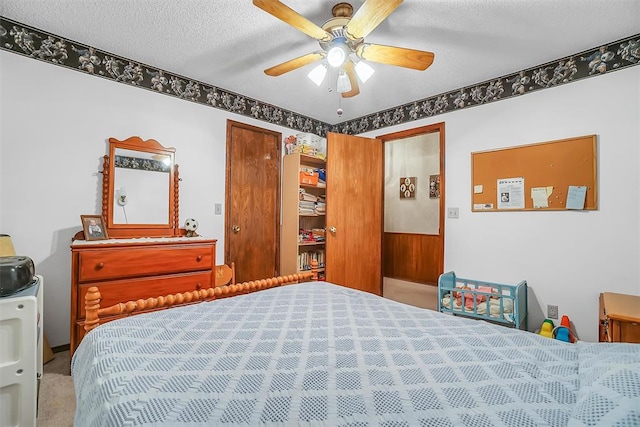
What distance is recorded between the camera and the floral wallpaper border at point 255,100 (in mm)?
2248

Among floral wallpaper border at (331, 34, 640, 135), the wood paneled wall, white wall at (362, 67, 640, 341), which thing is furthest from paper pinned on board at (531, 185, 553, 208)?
the wood paneled wall

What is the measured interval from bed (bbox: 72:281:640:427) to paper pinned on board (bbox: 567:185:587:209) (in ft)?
6.16

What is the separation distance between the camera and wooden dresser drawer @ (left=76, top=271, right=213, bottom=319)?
2.11 meters

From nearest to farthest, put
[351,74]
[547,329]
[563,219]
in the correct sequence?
[351,74], [547,329], [563,219]

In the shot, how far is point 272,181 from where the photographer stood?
3.78 metres

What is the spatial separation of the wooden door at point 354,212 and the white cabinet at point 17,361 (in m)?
2.45

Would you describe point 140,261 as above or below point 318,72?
below

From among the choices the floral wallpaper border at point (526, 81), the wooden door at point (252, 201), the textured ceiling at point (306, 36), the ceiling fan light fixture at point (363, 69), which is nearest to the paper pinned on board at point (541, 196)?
the floral wallpaper border at point (526, 81)

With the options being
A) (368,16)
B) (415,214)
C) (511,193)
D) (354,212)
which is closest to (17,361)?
(368,16)

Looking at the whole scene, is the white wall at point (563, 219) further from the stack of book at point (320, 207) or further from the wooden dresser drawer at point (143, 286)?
the wooden dresser drawer at point (143, 286)

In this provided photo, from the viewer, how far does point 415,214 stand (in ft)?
16.2

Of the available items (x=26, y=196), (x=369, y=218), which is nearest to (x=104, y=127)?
(x=26, y=196)

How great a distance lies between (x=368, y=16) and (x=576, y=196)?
7.58ft

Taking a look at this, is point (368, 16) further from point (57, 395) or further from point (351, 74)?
point (57, 395)
